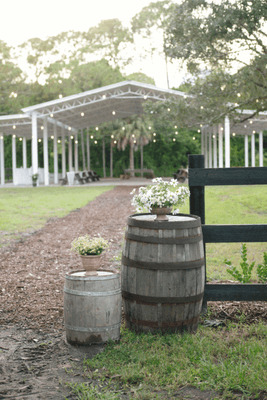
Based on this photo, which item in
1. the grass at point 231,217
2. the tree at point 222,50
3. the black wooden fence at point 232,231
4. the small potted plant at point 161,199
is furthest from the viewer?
the tree at point 222,50

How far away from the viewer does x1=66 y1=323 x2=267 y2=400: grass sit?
104 inches

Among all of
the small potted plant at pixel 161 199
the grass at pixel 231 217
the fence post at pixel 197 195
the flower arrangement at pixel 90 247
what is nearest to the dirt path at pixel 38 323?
the flower arrangement at pixel 90 247

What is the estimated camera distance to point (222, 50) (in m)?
14.8

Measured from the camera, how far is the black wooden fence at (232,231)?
3.82 m

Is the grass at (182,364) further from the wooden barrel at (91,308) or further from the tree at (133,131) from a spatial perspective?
the tree at (133,131)

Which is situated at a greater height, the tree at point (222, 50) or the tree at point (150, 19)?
the tree at point (150, 19)

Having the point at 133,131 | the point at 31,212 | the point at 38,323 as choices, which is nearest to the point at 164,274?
the point at 38,323

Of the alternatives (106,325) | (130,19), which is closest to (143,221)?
(106,325)

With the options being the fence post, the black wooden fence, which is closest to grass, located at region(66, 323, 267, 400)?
the black wooden fence

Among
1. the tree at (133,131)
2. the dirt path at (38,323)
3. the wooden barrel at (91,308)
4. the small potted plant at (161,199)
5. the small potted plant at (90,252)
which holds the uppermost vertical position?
the tree at (133,131)

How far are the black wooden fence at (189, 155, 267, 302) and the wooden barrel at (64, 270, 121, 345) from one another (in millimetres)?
1055

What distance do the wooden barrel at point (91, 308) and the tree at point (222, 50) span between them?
470 inches

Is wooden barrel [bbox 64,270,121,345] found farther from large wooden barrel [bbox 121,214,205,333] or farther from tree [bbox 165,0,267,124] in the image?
tree [bbox 165,0,267,124]

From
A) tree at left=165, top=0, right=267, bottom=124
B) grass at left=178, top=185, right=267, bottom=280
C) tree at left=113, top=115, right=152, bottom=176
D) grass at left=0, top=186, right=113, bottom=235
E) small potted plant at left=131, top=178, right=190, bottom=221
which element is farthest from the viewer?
tree at left=113, top=115, right=152, bottom=176
